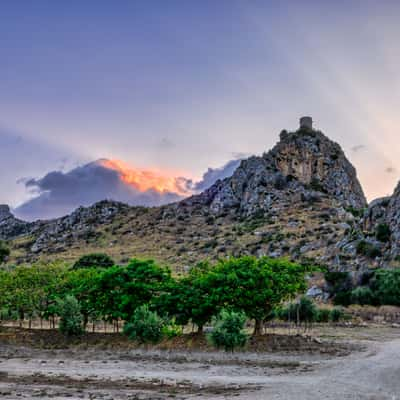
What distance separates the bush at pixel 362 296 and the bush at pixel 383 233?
1924 centimetres

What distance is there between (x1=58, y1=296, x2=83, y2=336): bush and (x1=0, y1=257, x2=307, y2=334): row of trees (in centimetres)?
74

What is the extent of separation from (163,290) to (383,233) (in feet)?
168

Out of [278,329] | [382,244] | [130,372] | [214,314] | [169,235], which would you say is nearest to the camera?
[130,372]

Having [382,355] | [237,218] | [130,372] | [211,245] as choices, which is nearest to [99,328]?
[130,372]

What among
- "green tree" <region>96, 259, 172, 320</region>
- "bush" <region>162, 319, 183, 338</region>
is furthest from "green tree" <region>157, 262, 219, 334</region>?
"bush" <region>162, 319, 183, 338</region>

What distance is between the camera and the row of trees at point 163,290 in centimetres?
3130

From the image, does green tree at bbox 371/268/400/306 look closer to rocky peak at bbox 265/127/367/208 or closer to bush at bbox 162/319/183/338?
bush at bbox 162/319/183/338

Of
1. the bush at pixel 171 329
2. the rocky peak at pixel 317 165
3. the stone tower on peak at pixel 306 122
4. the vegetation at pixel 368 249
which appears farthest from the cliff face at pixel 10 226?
the bush at pixel 171 329

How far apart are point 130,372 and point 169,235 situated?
322ft

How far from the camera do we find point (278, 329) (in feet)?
138

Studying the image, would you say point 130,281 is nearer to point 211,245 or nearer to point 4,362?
point 4,362

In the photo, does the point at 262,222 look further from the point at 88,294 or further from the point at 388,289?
the point at 88,294

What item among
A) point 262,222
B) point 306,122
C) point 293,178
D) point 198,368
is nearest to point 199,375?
point 198,368

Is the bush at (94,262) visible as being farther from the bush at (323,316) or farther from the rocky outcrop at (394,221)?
the rocky outcrop at (394,221)
